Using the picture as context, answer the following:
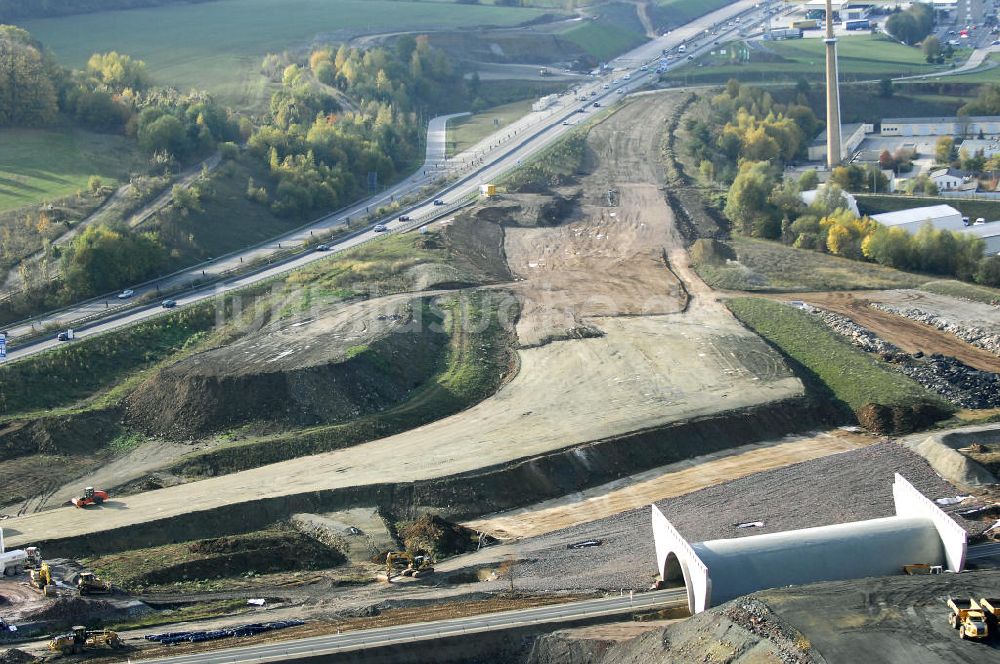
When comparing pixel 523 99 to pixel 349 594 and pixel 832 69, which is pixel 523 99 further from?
pixel 349 594

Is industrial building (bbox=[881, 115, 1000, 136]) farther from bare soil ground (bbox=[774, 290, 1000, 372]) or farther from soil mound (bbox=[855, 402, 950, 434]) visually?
soil mound (bbox=[855, 402, 950, 434])

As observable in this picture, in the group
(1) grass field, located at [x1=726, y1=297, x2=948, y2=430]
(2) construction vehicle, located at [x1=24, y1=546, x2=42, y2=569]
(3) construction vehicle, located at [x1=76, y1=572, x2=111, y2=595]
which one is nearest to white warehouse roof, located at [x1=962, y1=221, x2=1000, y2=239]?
(1) grass field, located at [x1=726, y1=297, x2=948, y2=430]

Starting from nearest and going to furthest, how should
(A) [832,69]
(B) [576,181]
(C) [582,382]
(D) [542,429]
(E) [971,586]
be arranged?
1. (E) [971,586]
2. (D) [542,429]
3. (C) [582,382]
4. (B) [576,181]
5. (A) [832,69]

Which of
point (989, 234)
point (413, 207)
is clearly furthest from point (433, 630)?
point (989, 234)

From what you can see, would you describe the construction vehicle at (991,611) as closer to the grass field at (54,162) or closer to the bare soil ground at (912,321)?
the bare soil ground at (912,321)

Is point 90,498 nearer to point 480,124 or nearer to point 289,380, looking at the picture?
point 289,380

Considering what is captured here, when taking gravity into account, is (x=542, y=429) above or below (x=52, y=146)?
below

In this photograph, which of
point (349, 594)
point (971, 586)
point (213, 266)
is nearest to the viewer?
point (971, 586)

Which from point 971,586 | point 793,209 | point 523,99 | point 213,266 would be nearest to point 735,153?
point 793,209
